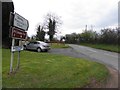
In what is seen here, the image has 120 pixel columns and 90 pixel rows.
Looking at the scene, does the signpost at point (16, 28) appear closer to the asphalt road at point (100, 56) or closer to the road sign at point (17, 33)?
the road sign at point (17, 33)

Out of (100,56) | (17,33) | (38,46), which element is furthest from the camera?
(38,46)

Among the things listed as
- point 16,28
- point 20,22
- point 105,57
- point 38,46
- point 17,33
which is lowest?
point 105,57

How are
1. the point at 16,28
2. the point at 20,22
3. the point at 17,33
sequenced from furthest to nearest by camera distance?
the point at 20,22
the point at 17,33
the point at 16,28

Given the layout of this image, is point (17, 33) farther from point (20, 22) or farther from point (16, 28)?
point (20, 22)

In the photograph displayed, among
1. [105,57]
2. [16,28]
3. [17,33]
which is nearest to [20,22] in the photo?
[16,28]

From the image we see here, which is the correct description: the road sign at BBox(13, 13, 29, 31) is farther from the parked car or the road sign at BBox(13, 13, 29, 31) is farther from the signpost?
the parked car

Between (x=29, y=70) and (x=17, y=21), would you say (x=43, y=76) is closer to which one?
(x=29, y=70)

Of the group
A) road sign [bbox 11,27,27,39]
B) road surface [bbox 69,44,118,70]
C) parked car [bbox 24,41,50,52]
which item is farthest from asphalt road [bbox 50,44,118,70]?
road sign [bbox 11,27,27,39]

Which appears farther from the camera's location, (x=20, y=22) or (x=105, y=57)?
(x=105, y=57)

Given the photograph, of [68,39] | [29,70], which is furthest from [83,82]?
[68,39]

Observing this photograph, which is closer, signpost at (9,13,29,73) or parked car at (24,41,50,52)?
signpost at (9,13,29,73)

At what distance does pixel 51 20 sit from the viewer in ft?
253

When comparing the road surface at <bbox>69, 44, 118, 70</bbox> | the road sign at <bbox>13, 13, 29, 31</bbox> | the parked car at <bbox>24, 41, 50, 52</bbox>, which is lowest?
the road surface at <bbox>69, 44, 118, 70</bbox>

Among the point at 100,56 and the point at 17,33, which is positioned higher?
the point at 17,33
